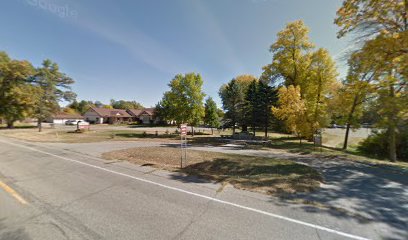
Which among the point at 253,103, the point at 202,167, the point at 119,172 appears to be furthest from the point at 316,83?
the point at 119,172

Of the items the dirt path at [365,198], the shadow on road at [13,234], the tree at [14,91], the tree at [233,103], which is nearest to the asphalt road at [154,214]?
the shadow on road at [13,234]

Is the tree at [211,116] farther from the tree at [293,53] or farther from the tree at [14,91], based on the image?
the tree at [14,91]

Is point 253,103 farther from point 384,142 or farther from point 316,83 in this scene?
point 384,142

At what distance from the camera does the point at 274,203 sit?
5.11m

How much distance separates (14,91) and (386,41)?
48.9 m

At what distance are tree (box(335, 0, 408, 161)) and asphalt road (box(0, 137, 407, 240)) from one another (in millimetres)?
7011

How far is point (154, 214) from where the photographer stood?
4.37 meters

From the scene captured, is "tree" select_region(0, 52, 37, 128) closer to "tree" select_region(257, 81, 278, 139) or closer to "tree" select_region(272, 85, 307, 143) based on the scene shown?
"tree" select_region(257, 81, 278, 139)

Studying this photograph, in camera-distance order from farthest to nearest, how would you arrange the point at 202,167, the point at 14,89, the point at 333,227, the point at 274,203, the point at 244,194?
1. the point at 14,89
2. the point at 202,167
3. the point at 244,194
4. the point at 274,203
5. the point at 333,227

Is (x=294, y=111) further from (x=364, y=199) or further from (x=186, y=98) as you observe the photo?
(x=186, y=98)

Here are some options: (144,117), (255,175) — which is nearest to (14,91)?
(144,117)

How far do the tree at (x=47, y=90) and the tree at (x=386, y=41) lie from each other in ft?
148

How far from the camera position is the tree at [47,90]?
35281 mm

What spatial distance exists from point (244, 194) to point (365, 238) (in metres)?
2.89
